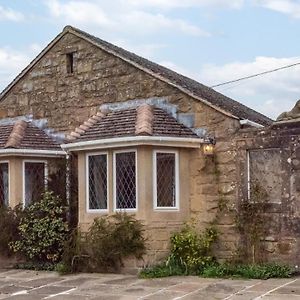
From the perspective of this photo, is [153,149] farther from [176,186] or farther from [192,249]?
[192,249]

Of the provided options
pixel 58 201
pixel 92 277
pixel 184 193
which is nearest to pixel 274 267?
pixel 184 193

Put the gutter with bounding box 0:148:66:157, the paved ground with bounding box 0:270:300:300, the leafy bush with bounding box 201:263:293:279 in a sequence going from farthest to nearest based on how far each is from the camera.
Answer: the gutter with bounding box 0:148:66:157 < the leafy bush with bounding box 201:263:293:279 < the paved ground with bounding box 0:270:300:300

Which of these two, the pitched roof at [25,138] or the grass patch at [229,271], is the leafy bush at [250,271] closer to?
the grass patch at [229,271]

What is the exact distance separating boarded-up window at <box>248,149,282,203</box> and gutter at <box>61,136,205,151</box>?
1.24 meters

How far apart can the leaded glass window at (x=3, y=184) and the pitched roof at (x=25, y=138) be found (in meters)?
0.59

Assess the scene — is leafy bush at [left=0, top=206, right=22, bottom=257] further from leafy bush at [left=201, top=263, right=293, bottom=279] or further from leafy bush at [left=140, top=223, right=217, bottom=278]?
leafy bush at [left=201, top=263, right=293, bottom=279]

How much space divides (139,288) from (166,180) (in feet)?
9.82

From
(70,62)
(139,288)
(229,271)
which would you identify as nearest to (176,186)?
(229,271)

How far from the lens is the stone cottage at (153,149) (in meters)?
12.8

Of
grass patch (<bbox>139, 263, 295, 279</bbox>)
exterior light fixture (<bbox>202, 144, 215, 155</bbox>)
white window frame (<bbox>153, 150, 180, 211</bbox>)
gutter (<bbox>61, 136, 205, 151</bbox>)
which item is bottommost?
grass patch (<bbox>139, 263, 295, 279</bbox>)

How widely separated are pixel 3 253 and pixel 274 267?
6.82 m

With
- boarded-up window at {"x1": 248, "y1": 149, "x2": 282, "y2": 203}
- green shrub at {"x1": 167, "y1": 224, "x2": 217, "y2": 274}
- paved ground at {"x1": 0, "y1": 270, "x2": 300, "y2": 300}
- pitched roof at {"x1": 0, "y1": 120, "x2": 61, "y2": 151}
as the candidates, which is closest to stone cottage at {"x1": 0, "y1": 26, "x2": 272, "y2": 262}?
green shrub at {"x1": 167, "y1": 224, "x2": 217, "y2": 274}

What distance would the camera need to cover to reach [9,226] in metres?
14.4

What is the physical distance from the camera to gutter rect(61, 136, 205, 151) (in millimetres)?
12595
